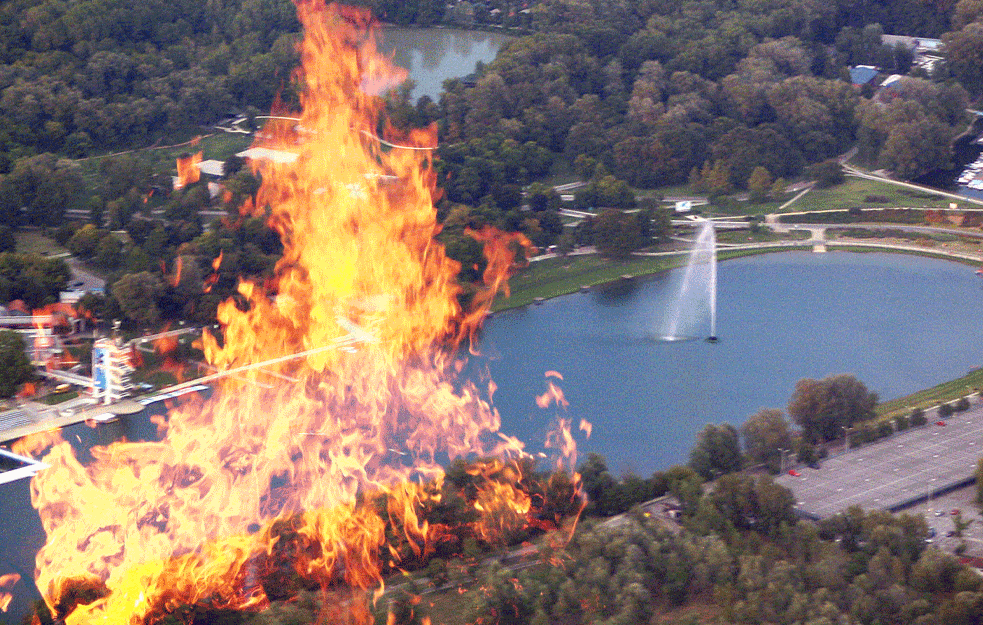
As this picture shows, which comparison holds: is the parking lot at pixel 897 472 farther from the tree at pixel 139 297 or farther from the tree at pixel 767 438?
the tree at pixel 139 297

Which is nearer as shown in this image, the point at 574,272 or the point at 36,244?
the point at 36,244

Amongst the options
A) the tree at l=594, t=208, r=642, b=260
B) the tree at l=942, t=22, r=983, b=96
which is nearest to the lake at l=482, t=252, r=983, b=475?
the tree at l=594, t=208, r=642, b=260

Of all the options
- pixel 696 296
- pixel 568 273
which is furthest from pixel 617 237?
pixel 696 296

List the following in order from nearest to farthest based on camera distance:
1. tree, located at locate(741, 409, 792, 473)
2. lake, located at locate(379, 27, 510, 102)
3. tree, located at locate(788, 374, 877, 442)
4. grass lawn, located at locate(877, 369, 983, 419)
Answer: tree, located at locate(741, 409, 792, 473)
tree, located at locate(788, 374, 877, 442)
grass lawn, located at locate(877, 369, 983, 419)
lake, located at locate(379, 27, 510, 102)

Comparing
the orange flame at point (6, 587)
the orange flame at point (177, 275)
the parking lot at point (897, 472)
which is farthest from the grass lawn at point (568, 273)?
the orange flame at point (6, 587)

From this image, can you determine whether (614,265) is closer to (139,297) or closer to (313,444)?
(139,297)

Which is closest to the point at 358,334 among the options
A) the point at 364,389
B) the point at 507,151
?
the point at 364,389

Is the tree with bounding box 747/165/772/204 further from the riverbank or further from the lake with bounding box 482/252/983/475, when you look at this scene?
the lake with bounding box 482/252/983/475
